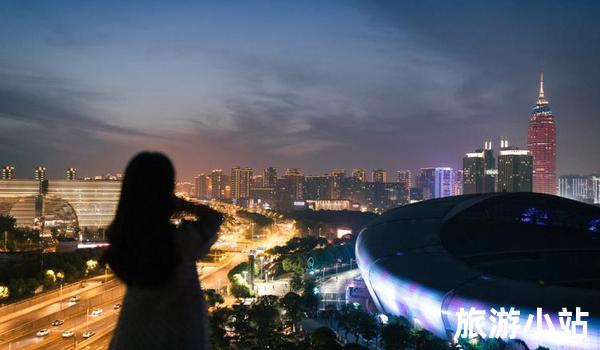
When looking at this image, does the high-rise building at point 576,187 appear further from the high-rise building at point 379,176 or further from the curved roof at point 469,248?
the curved roof at point 469,248

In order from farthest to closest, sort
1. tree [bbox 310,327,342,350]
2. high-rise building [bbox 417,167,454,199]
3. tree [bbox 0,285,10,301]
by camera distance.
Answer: high-rise building [bbox 417,167,454,199]
tree [bbox 0,285,10,301]
tree [bbox 310,327,342,350]

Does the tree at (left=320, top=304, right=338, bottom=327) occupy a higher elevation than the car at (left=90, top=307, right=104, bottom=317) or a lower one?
higher

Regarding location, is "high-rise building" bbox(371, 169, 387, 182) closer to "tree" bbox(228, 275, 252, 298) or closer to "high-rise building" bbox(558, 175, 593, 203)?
"high-rise building" bbox(558, 175, 593, 203)

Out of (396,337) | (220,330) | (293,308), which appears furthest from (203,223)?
(293,308)

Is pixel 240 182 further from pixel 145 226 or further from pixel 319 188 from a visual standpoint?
pixel 145 226

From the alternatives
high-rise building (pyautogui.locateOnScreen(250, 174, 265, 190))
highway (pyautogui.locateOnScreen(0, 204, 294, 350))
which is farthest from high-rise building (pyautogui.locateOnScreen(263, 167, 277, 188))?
highway (pyautogui.locateOnScreen(0, 204, 294, 350))

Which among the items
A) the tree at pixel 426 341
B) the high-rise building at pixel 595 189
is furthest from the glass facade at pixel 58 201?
the high-rise building at pixel 595 189
